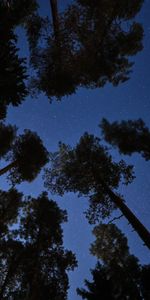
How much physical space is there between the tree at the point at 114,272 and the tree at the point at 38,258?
1.72 meters

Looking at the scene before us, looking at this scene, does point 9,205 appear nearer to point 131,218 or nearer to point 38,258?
point 38,258

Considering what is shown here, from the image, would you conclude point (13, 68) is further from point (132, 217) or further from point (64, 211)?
point (64, 211)

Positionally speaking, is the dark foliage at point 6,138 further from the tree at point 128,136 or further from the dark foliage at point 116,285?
the dark foliage at point 116,285

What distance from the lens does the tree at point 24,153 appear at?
20984mm

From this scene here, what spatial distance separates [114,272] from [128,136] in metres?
8.45

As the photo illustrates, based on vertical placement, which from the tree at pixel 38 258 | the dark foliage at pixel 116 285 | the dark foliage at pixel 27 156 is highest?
the dark foliage at pixel 27 156

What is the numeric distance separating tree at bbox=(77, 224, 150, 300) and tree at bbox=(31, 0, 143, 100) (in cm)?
976

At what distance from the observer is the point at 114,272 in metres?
17.0

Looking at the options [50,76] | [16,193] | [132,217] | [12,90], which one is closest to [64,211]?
[16,193]

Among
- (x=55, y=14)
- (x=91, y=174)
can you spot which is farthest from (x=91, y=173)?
(x=55, y=14)

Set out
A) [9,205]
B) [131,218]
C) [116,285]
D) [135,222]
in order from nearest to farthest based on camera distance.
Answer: [135,222] → [131,218] → [116,285] → [9,205]

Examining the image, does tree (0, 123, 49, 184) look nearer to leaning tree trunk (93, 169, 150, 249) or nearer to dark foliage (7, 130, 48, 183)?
dark foliage (7, 130, 48, 183)

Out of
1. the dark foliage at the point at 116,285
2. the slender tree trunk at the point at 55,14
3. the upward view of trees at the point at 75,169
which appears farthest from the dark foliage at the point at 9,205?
the slender tree trunk at the point at 55,14

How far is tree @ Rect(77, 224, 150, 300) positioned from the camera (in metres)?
15.6
